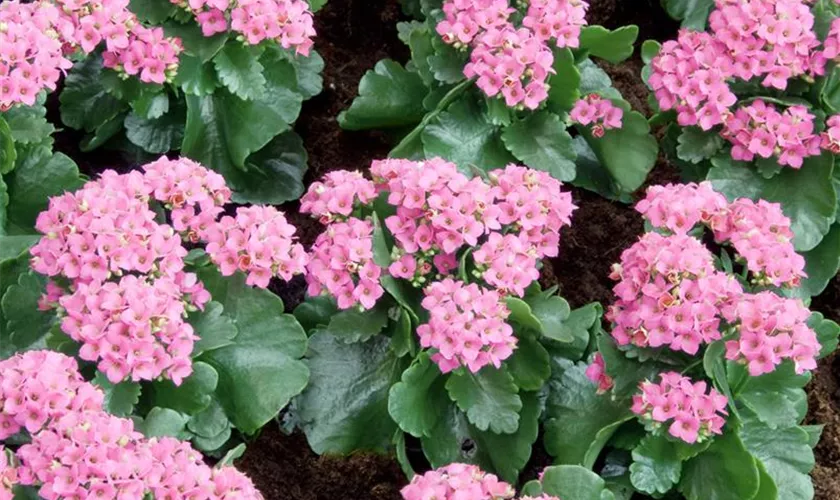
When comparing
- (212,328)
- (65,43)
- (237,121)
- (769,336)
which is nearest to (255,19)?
(237,121)

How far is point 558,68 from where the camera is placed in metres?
3.81

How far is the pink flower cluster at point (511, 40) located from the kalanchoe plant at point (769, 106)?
361 millimetres

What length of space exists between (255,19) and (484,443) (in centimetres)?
142

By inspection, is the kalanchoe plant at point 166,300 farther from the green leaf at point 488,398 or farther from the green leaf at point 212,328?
the green leaf at point 488,398

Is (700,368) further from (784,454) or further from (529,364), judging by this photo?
(529,364)

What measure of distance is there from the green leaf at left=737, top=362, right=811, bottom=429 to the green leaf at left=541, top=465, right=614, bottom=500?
1.61ft

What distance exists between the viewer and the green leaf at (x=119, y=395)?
9.81 ft

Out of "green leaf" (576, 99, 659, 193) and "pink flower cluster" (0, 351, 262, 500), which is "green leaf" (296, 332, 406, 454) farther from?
"green leaf" (576, 99, 659, 193)

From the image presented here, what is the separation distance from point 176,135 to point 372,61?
993 mm

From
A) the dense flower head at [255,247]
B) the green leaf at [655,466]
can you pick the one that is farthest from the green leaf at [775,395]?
the dense flower head at [255,247]

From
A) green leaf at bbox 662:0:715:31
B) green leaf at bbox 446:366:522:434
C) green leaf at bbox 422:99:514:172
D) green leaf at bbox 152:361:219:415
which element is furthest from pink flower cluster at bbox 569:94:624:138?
green leaf at bbox 152:361:219:415

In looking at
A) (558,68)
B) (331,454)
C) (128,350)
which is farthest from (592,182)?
(128,350)

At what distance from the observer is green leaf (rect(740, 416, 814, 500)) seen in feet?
10.6

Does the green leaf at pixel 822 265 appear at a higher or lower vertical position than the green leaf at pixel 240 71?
lower
